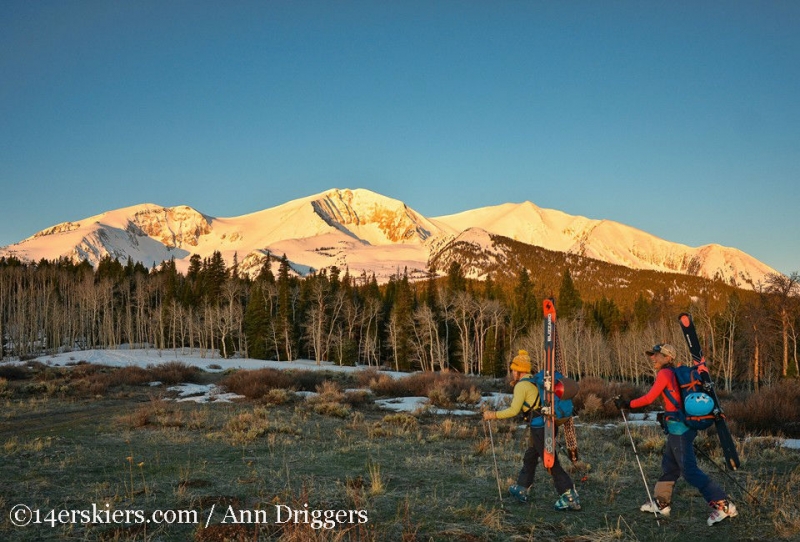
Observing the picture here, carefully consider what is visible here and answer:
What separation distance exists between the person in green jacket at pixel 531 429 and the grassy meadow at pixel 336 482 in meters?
0.21

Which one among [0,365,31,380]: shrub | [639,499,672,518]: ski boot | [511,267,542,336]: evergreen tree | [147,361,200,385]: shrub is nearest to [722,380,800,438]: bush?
[639,499,672,518]: ski boot

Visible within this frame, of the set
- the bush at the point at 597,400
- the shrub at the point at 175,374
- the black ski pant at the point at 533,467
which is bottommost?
the bush at the point at 597,400

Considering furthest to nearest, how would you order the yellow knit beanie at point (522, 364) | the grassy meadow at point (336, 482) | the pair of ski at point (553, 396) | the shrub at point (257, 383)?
the shrub at point (257, 383)
the yellow knit beanie at point (522, 364)
the pair of ski at point (553, 396)
the grassy meadow at point (336, 482)

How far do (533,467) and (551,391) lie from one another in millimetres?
1323

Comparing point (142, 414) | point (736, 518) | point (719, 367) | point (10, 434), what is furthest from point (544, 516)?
point (719, 367)

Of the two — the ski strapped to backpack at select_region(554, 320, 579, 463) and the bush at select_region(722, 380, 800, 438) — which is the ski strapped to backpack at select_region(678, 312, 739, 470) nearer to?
the ski strapped to backpack at select_region(554, 320, 579, 463)

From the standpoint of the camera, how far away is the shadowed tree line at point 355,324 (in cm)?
6662

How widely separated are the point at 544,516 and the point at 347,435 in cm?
849

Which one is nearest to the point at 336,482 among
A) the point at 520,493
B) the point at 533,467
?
the point at 520,493

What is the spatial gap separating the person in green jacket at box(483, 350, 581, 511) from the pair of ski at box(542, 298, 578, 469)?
18cm

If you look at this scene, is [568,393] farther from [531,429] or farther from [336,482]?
[336,482]

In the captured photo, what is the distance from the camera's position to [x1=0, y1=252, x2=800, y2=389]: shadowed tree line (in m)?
66.6

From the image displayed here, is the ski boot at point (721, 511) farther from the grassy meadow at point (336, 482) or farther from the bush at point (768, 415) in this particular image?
the bush at point (768, 415)

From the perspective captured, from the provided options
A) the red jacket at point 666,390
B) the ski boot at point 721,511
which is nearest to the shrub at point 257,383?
the red jacket at point 666,390
